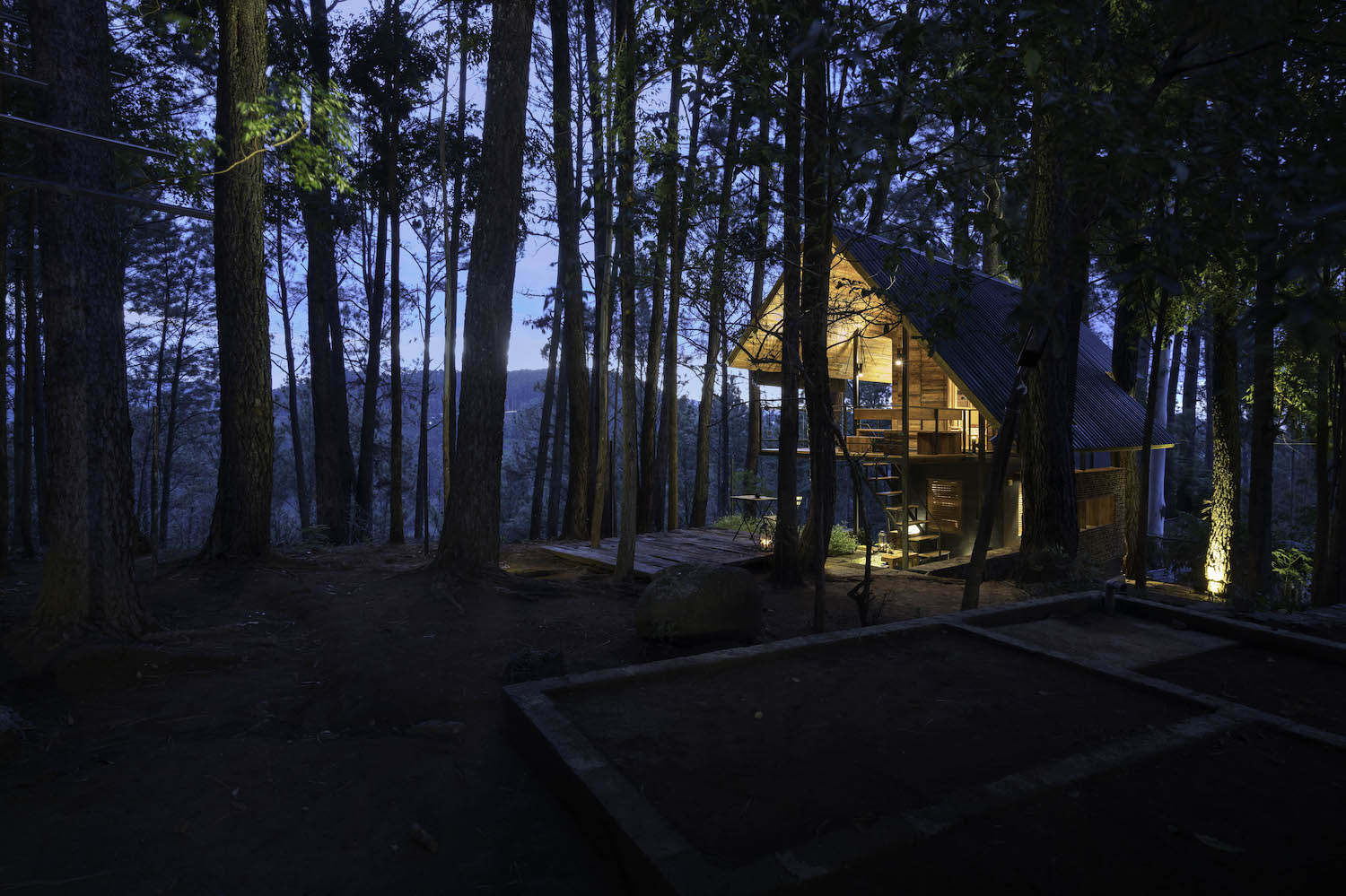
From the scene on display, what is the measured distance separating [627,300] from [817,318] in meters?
2.75

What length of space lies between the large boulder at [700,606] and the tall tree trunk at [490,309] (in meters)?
2.56

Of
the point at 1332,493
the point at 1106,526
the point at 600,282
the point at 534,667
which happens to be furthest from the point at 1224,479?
the point at 534,667

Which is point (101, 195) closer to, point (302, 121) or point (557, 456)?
point (302, 121)

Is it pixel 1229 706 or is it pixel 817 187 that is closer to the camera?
pixel 1229 706

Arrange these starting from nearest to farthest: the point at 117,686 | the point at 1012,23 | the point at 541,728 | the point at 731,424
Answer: the point at 1012,23
the point at 541,728
the point at 117,686
the point at 731,424

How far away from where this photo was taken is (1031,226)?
10.7 m

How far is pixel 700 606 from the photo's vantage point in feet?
21.1

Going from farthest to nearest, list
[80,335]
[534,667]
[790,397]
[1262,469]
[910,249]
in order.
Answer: [1262,469]
[790,397]
[910,249]
[80,335]
[534,667]

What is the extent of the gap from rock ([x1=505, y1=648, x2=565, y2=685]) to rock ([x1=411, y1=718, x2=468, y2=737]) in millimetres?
511

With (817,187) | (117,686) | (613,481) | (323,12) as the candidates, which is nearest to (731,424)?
(613,481)

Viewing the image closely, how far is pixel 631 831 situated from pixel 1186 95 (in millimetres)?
3869

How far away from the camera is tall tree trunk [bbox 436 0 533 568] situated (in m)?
8.07

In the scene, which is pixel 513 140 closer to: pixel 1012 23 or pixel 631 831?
pixel 1012 23

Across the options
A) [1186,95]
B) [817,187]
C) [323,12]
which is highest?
[323,12]
